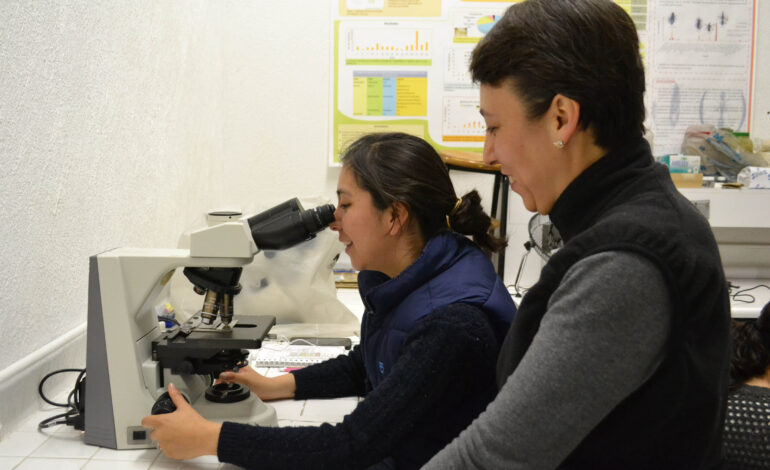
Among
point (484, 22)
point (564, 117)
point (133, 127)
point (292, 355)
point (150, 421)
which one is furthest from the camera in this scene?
point (484, 22)

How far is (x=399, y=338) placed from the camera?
112 cm

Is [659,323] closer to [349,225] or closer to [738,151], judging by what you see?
[349,225]

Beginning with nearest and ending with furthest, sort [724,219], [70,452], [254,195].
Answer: [70,452] → [724,219] → [254,195]

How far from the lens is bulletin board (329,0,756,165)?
2.89 meters

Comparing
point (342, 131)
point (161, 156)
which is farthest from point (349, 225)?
point (342, 131)

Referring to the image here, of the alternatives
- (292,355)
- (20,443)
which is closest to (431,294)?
(292,355)

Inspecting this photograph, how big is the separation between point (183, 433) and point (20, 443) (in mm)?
343

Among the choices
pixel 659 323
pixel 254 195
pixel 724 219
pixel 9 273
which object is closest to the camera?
pixel 659 323

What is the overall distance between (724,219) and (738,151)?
33 centimetres

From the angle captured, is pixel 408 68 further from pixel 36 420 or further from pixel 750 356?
pixel 36 420

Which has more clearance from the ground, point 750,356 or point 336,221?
point 336,221

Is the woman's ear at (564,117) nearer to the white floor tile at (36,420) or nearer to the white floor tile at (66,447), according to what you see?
the white floor tile at (66,447)

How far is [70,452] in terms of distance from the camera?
1151mm

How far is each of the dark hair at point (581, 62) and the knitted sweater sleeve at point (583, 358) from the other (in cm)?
19
